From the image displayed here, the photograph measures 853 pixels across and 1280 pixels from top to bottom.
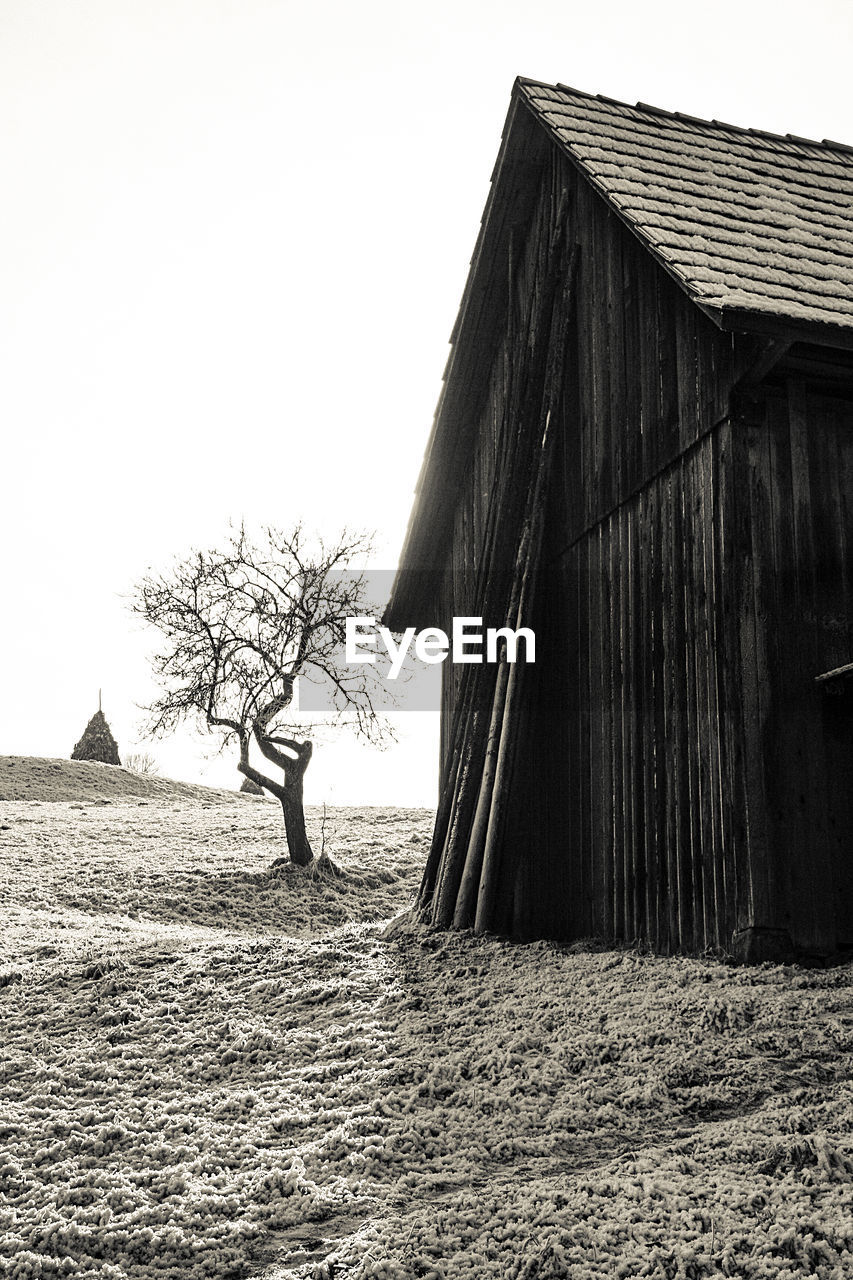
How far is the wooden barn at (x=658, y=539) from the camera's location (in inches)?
265

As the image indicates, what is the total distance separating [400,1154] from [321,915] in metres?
11.2

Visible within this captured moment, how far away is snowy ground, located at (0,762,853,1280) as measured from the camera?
408 centimetres

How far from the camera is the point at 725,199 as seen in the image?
28.5 feet

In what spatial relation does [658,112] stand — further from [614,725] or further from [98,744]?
[98,744]

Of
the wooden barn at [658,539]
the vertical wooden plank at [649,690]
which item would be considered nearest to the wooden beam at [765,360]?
the wooden barn at [658,539]

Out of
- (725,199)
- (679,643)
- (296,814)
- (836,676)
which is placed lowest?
(296,814)

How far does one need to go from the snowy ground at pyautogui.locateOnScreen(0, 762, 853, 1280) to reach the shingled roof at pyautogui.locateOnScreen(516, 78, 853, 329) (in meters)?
3.95

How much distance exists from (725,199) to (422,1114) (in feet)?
23.0

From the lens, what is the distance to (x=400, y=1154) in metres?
5.27

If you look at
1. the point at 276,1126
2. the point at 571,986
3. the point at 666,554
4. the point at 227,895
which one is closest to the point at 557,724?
the point at 666,554

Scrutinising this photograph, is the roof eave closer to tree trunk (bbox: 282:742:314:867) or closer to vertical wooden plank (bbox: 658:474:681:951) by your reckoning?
vertical wooden plank (bbox: 658:474:681:951)

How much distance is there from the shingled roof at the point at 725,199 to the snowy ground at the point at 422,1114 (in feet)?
13.0

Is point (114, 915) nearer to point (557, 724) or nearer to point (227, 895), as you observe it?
point (227, 895)

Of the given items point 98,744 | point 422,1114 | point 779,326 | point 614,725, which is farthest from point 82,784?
point 779,326
